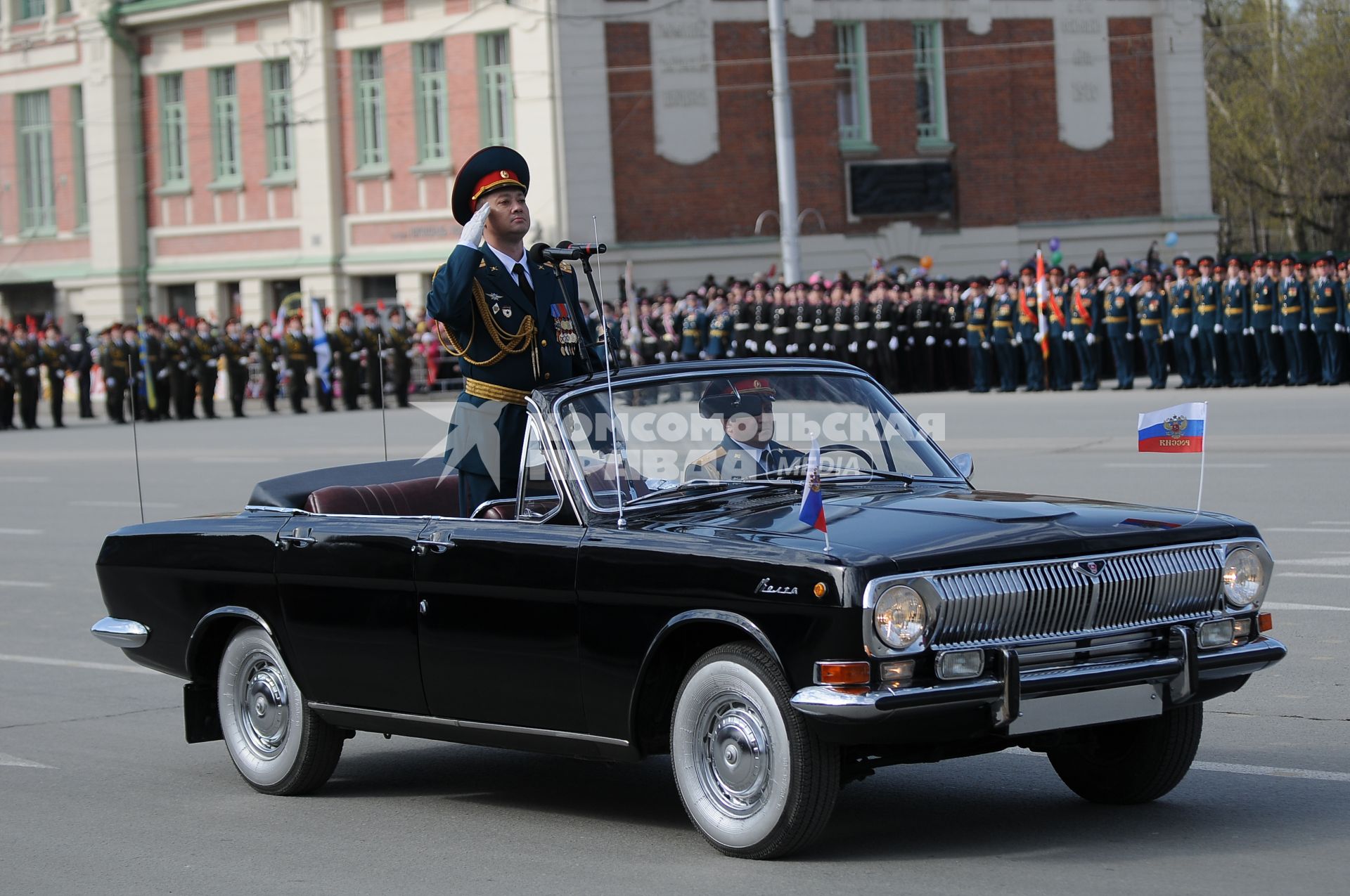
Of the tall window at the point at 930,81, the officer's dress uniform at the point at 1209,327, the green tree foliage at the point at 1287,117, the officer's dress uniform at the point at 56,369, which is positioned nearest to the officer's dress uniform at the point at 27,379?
the officer's dress uniform at the point at 56,369

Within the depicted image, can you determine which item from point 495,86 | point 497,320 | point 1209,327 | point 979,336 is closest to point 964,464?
point 497,320

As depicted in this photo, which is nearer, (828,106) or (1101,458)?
(1101,458)

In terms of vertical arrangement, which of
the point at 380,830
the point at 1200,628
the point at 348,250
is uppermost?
the point at 348,250

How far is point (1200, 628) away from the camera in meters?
6.23

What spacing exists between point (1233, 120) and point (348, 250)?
979 inches

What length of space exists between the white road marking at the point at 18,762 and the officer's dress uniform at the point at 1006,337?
2580 centimetres

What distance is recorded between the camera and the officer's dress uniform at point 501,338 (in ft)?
25.5

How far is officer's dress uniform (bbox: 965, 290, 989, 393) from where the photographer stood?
33.4 metres

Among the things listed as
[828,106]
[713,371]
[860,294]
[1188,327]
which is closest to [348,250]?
[828,106]

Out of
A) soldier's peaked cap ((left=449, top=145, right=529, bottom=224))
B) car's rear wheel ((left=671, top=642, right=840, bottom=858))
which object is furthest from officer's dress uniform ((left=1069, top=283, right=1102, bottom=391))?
car's rear wheel ((left=671, top=642, right=840, bottom=858))

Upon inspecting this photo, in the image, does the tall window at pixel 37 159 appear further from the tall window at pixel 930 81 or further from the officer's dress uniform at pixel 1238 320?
the officer's dress uniform at pixel 1238 320

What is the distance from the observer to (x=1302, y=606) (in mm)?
10742

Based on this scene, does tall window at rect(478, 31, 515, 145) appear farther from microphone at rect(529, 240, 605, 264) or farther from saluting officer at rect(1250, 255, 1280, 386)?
microphone at rect(529, 240, 605, 264)

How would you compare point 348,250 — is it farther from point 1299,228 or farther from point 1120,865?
point 1120,865
